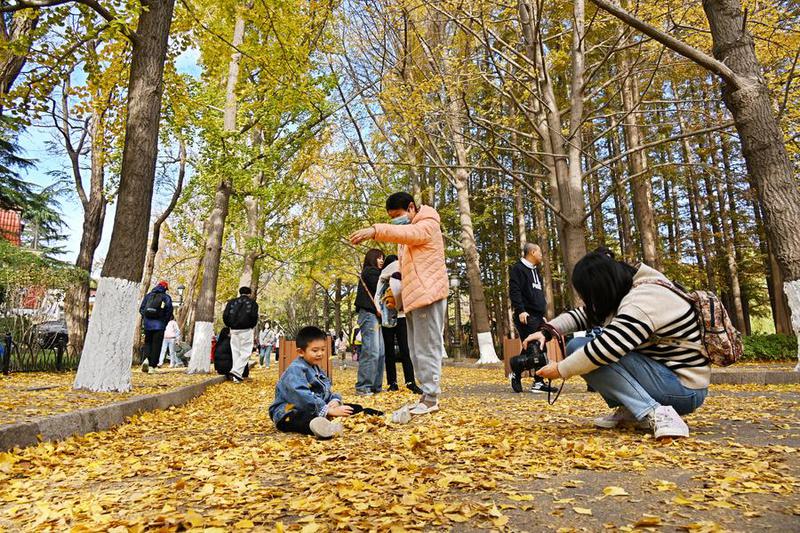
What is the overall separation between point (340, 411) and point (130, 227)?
4.04 metres

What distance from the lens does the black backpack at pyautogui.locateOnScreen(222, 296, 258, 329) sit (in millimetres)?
9688

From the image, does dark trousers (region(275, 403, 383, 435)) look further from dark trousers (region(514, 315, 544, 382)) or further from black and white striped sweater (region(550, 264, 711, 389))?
dark trousers (region(514, 315, 544, 382))

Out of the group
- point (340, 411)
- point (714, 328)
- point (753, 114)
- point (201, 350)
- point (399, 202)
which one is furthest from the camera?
point (201, 350)

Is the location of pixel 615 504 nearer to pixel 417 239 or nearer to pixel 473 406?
pixel 417 239

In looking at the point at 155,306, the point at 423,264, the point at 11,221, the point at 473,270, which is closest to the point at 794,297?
the point at 423,264

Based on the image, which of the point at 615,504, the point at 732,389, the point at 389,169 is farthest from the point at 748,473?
the point at 389,169

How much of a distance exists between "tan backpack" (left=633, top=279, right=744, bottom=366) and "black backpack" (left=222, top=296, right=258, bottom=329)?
26.7 feet

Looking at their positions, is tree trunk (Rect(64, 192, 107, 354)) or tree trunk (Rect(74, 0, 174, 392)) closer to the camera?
tree trunk (Rect(74, 0, 174, 392))

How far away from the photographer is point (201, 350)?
11.8m

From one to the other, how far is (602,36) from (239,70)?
10949 mm

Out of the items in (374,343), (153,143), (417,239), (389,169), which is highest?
(389,169)

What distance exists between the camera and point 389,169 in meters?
20.2

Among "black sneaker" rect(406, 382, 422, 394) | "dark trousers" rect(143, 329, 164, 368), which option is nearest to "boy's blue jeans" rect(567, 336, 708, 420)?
"black sneaker" rect(406, 382, 422, 394)

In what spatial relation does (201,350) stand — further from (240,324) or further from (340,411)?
(340,411)
